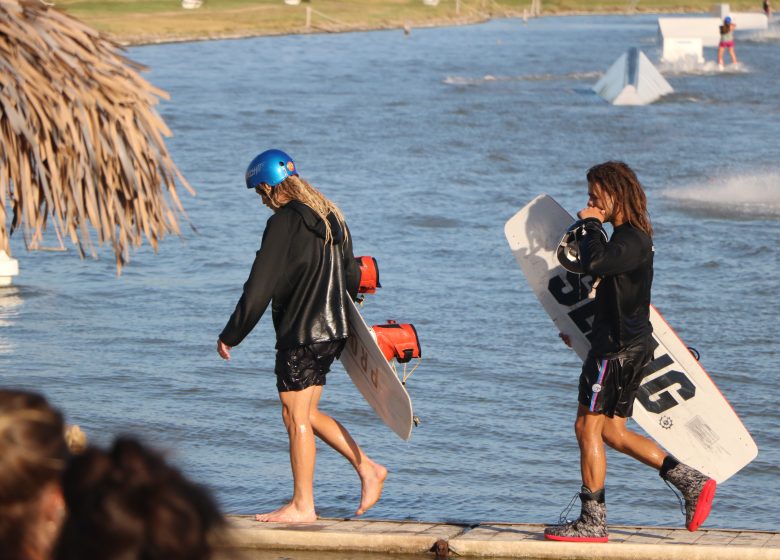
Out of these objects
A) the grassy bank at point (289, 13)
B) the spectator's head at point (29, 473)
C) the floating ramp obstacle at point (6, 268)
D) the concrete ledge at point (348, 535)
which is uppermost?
the spectator's head at point (29, 473)

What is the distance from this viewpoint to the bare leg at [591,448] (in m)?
5.84

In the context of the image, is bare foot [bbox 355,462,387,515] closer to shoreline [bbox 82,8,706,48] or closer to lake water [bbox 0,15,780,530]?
lake water [bbox 0,15,780,530]

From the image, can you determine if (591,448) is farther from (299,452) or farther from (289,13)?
(289,13)

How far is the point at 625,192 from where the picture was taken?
582 cm

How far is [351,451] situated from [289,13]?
2647 inches

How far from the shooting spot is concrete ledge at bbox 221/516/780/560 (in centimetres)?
549

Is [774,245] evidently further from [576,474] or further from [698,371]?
[698,371]

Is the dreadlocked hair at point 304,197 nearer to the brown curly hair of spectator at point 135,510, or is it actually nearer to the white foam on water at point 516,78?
the brown curly hair of spectator at point 135,510

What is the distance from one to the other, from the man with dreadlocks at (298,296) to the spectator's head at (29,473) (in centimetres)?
370

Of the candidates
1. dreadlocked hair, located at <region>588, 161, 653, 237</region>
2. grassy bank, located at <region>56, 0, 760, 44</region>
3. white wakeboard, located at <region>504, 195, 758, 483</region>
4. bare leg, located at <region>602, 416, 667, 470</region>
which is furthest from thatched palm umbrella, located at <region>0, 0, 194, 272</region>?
grassy bank, located at <region>56, 0, 760, 44</region>

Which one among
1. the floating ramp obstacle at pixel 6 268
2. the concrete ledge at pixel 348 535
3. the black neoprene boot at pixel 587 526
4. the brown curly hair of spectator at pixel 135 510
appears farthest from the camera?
the floating ramp obstacle at pixel 6 268

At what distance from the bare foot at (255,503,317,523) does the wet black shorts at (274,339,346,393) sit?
51cm

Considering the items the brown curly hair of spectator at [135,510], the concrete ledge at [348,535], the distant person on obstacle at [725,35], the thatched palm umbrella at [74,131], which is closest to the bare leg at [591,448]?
the concrete ledge at [348,535]

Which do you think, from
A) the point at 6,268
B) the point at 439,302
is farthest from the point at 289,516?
the point at 6,268
